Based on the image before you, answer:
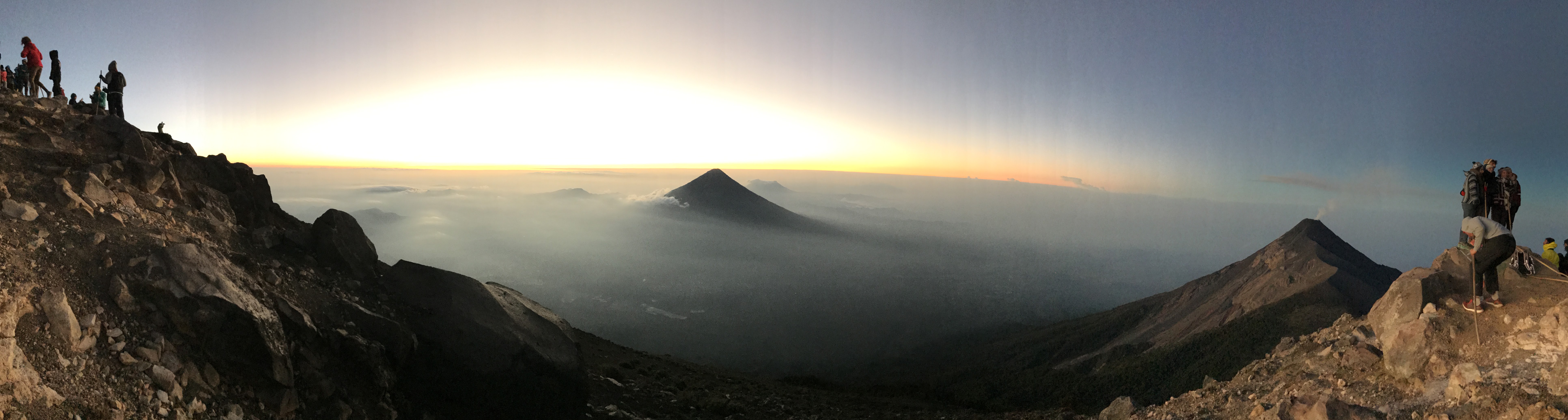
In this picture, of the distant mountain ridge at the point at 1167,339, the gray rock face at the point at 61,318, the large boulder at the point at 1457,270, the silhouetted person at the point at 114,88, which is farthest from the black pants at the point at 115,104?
the distant mountain ridge at the point at 1167,339

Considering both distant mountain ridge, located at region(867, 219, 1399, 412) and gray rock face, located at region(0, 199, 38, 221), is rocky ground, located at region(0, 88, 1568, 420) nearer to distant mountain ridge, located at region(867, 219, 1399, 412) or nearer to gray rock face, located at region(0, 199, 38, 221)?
gray rock face, located at region(0, 199, 38, 221)

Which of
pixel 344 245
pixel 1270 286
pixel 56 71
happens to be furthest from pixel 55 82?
pixel 1270 286

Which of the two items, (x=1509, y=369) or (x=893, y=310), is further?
(x=893, y=310)

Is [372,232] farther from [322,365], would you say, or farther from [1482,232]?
[1482,232]

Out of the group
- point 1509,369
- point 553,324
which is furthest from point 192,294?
point 1509,369

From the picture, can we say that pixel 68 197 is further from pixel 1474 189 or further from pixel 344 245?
pixel 1474 189

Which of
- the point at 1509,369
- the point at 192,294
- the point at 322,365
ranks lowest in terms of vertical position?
the point at 322,365

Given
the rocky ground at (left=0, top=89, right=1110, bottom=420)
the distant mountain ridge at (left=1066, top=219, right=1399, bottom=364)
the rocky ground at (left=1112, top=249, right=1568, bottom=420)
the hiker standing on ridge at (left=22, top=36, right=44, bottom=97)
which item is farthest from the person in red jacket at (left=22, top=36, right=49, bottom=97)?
the distant mountain ridge at (left=1066, top=219, right=1399, bottom=364)
